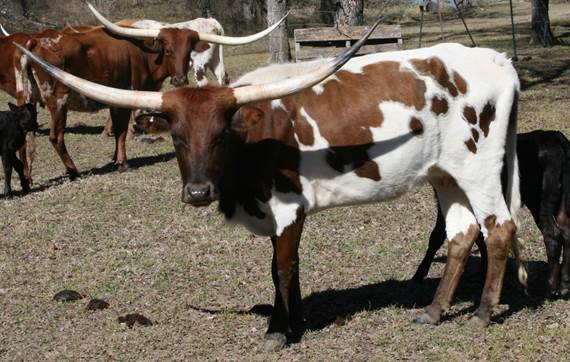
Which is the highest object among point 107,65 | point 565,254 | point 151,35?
point 151,35

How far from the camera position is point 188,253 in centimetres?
927

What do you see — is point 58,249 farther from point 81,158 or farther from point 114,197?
point 81,158

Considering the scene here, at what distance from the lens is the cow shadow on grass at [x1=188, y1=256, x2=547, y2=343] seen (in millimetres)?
7316

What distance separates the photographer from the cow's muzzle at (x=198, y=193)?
5.94 m

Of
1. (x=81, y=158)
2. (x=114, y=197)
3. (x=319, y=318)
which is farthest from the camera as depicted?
(x=81, y=158)

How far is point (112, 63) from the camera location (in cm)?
1455

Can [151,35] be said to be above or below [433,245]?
above

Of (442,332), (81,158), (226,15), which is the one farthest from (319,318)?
(226,15)

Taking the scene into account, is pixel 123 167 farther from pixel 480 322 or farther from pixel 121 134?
pixel 480 322

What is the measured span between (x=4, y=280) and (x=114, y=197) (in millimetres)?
3255

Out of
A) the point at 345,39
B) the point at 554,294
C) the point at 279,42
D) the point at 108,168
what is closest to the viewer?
the point at 554,294

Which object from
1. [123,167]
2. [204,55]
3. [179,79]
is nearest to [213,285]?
[123,167]

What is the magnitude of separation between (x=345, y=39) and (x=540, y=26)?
9477 mm

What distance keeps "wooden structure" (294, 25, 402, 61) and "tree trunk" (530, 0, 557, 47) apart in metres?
8.41
